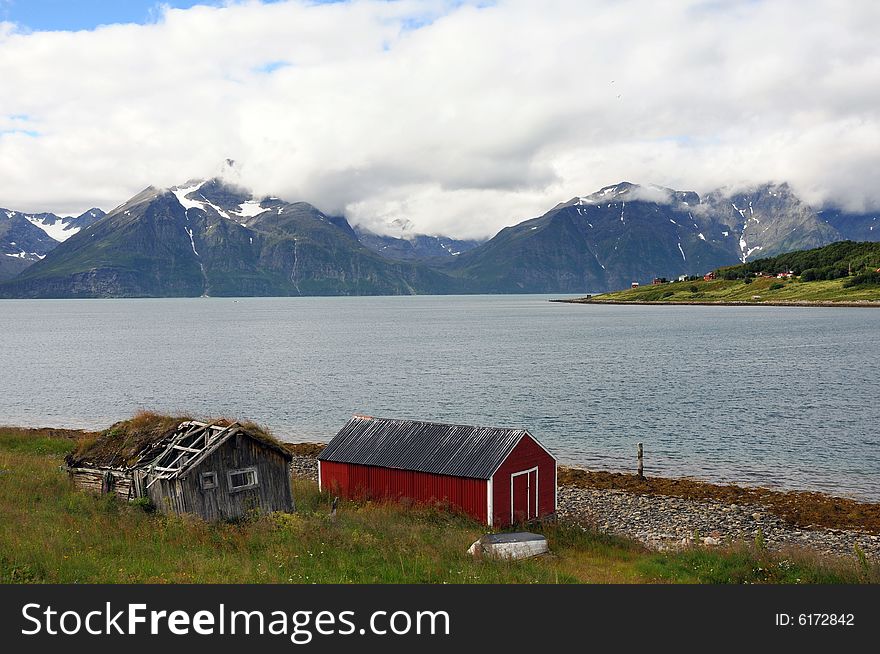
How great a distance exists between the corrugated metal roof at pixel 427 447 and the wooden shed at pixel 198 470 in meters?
5.28

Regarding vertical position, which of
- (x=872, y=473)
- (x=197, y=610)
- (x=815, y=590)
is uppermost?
(x=197, y=610)

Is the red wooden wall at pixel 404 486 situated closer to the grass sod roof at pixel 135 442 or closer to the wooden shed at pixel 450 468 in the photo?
the wooden shed at pixel 450 468

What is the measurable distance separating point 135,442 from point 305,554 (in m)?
12.5

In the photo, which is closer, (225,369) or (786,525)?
(786,525)

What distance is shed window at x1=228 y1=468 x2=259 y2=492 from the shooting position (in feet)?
89.9

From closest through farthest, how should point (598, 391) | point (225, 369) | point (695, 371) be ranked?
point (598, 391) < point (695, 371) < point (225, 369)

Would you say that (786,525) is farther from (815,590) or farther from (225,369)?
(225,369)

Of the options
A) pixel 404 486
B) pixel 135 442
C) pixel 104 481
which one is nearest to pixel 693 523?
pixel 404 486

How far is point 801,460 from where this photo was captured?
48.2 meters

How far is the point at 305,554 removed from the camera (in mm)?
20547

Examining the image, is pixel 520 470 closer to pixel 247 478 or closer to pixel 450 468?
pixel 450 468

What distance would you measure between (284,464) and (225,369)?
7787 centimetres

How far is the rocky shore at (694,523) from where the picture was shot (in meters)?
31.3

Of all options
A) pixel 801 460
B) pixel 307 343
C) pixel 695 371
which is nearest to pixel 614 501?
pixel 801 460
